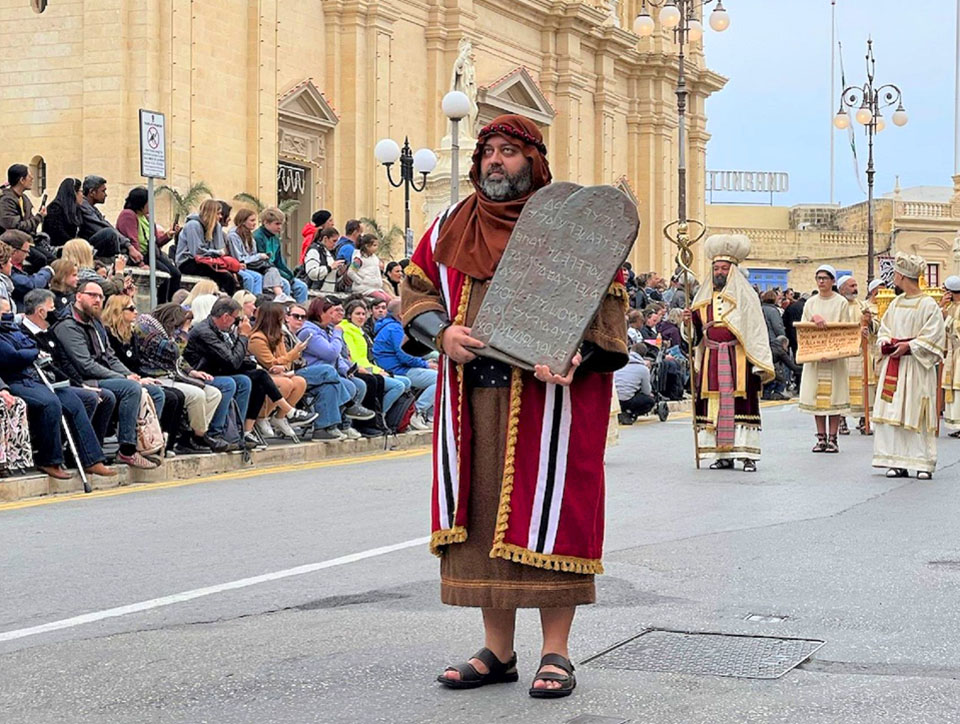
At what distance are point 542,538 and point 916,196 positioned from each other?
84.0 meters

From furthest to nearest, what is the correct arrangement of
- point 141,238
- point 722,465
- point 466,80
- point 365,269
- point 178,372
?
point 466,80
point 365,269
point 141,238
point 722,465
point 178,372

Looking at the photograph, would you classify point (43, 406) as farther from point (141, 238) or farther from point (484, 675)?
point (484, 675)

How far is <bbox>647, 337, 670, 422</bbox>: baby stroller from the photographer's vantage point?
2461 cm

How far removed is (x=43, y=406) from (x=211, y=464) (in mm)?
2597

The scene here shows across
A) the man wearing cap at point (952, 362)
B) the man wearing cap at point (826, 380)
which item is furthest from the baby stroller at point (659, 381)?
the man wearing cap at point (826, 380)

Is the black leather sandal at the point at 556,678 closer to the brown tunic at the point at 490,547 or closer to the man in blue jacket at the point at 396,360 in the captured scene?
the brown tunic at the point at 490,547

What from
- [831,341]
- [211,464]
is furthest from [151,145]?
[831,341]

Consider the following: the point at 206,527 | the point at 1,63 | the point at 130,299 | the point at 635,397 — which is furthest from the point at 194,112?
the point at 206,527

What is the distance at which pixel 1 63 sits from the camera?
3150 centimetres

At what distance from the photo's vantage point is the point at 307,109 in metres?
37.3

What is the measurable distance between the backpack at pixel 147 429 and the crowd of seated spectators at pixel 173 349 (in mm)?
13

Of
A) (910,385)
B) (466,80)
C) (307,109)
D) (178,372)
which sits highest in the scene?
(466,80)

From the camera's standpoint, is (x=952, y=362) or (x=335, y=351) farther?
(x=952, y=362)

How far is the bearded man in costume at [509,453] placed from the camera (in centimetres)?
590
